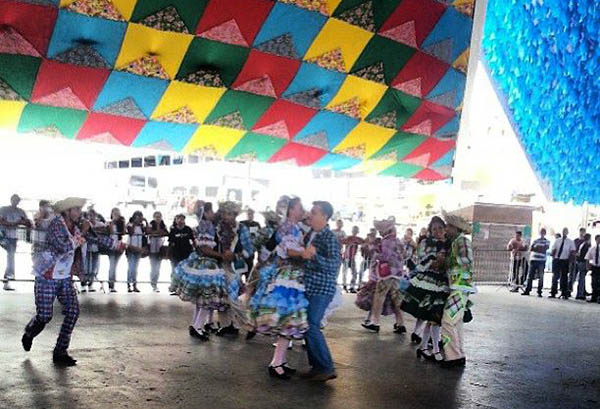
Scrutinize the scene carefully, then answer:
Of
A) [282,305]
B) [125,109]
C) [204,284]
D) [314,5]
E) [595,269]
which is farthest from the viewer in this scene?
[595,269]

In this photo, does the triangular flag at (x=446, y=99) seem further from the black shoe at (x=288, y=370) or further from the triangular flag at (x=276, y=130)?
the black shoe at (x=288, y=370)

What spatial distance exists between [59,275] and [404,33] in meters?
7.11

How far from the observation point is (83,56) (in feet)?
33.8

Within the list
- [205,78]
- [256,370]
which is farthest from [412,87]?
[256,370]

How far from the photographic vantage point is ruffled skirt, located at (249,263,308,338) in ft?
22.6

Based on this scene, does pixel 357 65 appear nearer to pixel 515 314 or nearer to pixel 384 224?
pixel 384 224

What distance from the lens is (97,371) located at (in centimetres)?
675

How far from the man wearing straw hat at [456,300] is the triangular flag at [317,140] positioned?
579 centimetres

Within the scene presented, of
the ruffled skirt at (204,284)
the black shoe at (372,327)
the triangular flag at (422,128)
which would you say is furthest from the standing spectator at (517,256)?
the ruffled skirt at (204,284)

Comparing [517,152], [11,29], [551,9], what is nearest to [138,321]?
[11,29]

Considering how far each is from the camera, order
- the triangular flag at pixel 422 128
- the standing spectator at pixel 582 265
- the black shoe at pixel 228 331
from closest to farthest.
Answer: the black shoe at pixel 228 331
the triangular flag at pixel 422 128
the standing spectator at pixel 582 265

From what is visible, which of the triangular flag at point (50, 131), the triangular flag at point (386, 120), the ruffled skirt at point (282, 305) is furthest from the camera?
the triangular flag at point (386, 120)

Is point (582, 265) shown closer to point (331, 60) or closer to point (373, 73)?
point (373, 73)

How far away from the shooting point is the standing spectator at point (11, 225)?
13151 millimetres
